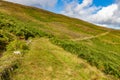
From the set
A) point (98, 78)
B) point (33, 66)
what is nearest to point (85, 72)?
point (98, 78)

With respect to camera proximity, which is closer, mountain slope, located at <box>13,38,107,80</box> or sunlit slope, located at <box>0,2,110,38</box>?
mountain slope, located at <box>13,38,107,80</box>

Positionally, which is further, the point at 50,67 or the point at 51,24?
the point at 51,24

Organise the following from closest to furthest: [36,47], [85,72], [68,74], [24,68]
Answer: [24,68] → [68,74] → [85,72] → [36,47]

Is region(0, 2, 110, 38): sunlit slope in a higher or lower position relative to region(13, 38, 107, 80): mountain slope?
higher

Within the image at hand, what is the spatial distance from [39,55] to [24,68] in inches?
157

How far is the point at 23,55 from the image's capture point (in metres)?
23.1

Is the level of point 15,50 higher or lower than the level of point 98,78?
higher

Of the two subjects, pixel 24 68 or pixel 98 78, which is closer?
pixel 24 68

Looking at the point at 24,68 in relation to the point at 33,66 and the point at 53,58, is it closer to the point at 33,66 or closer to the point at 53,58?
the point at 33,66

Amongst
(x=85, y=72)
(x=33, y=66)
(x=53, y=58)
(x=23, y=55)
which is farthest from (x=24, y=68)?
(x=85, y=72)

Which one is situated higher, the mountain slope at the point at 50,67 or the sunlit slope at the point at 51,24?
the sunlit slope at the point at 51,24

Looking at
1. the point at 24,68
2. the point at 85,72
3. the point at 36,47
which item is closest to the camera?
the point at 24,68

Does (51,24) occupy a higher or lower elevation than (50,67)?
higher

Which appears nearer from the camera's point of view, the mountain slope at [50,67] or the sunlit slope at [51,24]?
the mountain slope at [50,67]
